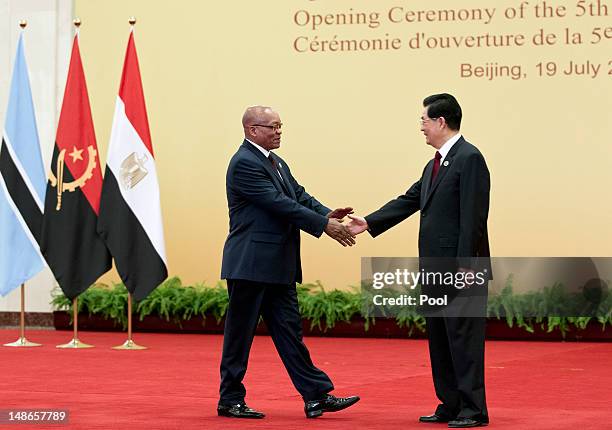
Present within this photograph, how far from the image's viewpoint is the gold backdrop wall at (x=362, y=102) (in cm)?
1223

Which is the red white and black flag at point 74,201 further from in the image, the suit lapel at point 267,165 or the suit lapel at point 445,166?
the suit lapel at point 445,166

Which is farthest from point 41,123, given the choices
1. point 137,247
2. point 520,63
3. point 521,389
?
point 521,389

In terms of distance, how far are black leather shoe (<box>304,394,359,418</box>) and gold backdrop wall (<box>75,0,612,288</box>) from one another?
20.9 feet

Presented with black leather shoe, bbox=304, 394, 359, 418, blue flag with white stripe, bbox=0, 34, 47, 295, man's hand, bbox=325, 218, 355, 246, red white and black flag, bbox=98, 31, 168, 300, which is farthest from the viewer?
blue flag with white stripe, bbox=0, 34, 47, 295

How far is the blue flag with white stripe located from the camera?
1147cm

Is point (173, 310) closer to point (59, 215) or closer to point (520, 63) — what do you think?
point (59, 215)

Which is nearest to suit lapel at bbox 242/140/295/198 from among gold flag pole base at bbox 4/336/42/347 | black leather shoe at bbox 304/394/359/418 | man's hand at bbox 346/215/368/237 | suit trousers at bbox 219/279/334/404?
man's hand at bbox 346/215/368/237

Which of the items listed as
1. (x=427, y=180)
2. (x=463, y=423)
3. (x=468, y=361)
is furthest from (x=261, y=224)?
(x=463, y=423)

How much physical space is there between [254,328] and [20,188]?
18.4ft

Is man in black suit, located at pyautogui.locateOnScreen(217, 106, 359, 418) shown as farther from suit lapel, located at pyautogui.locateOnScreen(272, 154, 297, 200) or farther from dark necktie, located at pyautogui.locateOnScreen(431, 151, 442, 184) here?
dark necktie, located at pyautogui.locateOnScreen(431, 151, 442, 184)

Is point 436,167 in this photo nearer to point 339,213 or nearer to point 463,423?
point 339,213

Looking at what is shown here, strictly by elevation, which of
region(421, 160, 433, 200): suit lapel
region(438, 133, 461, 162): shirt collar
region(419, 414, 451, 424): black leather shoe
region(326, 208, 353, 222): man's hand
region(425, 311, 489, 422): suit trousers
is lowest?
region(419, 414, 451, 424): black leather shoe

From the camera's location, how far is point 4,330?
13.2 m

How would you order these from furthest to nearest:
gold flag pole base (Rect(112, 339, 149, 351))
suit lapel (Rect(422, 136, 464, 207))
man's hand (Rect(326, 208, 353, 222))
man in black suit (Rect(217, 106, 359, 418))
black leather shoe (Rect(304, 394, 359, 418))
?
1. gold flag pole base (Rect(112, 339, 149, 351))
2. man's hand (Rect(326, 208, 353, 222))
3. man in black suit (Rect(217, 106, 359, 418))
4. black leather shoe (Rect(304, 394, 359, 418))
5. suit lapel (Rect(422, 136, 464, 207))
